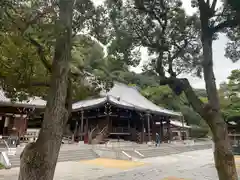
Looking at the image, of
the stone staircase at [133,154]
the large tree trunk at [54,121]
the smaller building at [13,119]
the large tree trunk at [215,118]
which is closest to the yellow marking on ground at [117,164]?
the stone staircase at [133,154]

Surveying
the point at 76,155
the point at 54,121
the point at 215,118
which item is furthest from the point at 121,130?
the point at 54,121

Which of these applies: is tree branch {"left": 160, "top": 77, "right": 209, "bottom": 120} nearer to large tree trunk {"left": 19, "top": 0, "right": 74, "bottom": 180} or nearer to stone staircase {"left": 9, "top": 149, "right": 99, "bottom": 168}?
large tree trunk {"left": 19, "top": 0, "right": 74, "bottom": 180}

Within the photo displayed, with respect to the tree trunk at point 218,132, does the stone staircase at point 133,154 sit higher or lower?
lower

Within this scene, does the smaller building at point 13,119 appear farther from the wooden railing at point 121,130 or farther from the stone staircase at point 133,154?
the wooden railing at point 121,130

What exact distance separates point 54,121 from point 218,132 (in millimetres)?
3150

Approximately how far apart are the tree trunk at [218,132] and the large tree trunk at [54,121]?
2925mm

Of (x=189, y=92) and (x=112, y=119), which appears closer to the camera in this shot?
(x=189, y=92)

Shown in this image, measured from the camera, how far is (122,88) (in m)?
29.7

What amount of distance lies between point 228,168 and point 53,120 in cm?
332

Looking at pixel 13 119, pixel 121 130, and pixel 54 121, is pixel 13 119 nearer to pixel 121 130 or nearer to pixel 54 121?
pixel 121 130

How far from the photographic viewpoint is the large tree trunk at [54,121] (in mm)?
3564

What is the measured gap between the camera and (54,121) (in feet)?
12.5

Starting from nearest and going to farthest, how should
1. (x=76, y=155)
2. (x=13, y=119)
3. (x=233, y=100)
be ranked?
(x=76, y=155) < (x=13, y=119) < (x=233, y=100)

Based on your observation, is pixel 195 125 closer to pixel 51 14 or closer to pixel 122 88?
pixel 122 88
